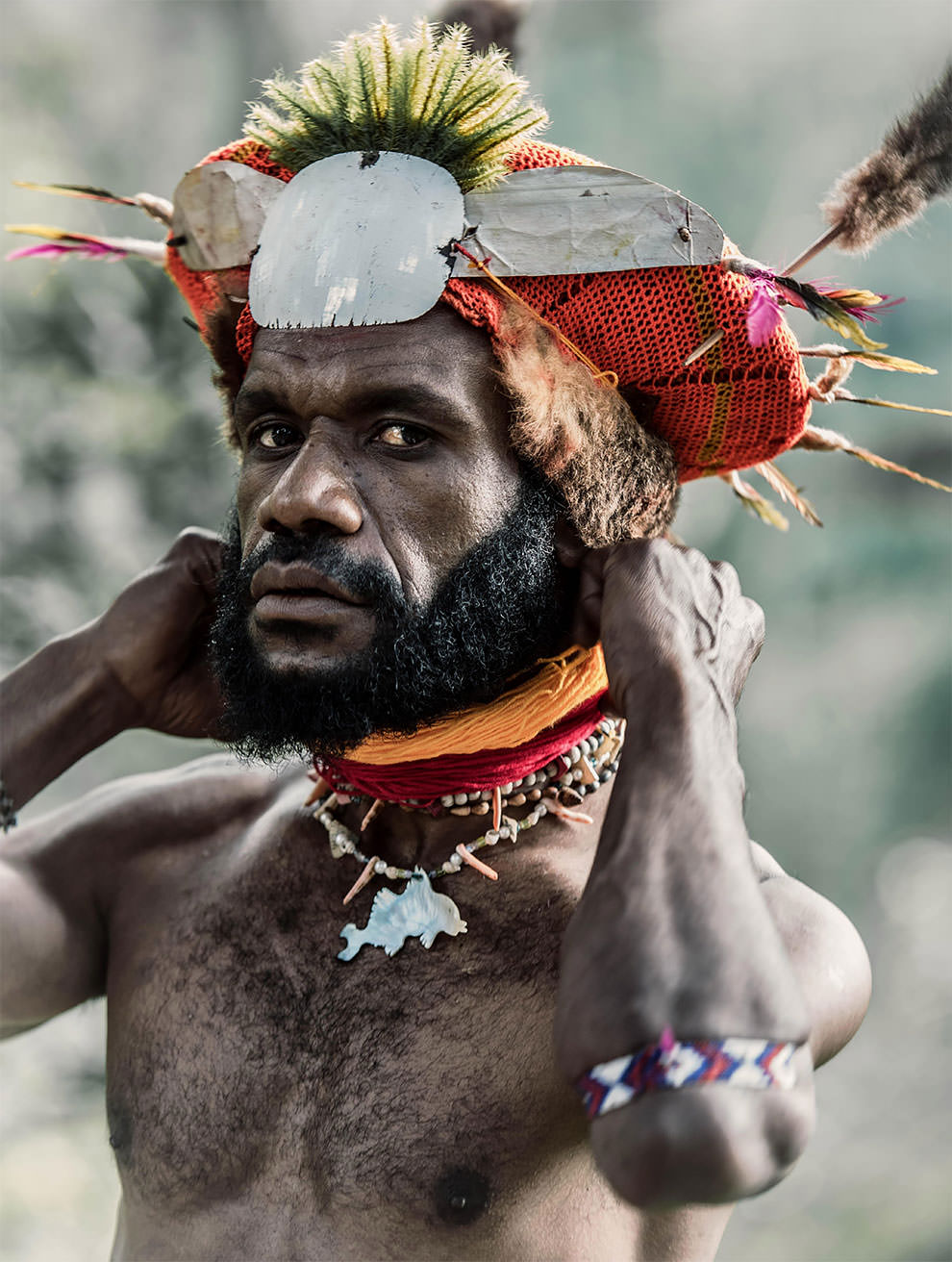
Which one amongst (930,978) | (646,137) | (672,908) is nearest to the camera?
(672,908)

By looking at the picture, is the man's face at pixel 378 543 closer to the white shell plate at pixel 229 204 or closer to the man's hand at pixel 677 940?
the white shell plate at pixel 229 204

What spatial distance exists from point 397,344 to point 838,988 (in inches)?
46.3

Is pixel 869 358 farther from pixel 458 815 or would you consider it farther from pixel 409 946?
pixel 409 946

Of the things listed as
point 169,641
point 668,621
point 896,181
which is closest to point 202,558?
point 169,641

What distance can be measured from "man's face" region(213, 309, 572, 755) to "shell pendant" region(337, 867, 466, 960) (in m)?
0.28

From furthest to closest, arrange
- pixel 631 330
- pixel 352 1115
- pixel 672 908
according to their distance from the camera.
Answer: pixel 631 330
pixel 352 1115
pixel 672 908

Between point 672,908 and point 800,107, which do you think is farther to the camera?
point 800,107

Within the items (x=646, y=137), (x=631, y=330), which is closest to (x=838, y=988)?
(x=631, y=330)

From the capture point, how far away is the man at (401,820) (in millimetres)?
1753

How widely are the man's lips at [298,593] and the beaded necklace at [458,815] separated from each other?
1.35ft

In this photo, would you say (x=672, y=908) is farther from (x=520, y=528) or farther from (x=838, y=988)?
(x=520, y=528)

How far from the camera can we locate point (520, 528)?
2.05 m

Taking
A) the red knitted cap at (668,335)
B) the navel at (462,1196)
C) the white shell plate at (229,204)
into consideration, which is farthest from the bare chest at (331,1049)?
the white shell plate at (229,204)

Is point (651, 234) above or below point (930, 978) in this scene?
above
